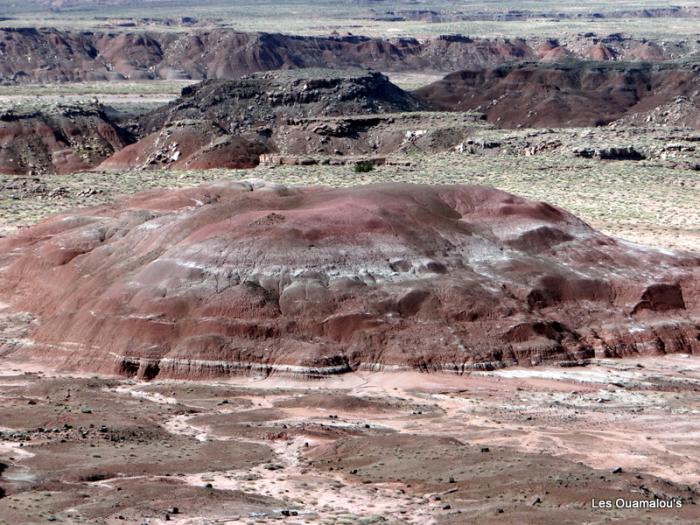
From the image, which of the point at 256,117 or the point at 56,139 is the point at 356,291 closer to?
the point at 56,139

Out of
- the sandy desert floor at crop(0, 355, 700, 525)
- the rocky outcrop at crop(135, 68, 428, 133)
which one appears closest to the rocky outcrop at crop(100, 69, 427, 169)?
the rocky outcrop at crop(135, 68, 428, 133)

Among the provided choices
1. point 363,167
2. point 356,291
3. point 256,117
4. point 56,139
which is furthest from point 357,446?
point 256,117

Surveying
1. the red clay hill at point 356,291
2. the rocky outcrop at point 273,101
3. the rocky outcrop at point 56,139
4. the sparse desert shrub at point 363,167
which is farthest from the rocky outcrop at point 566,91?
the red clay hill at point 356,291

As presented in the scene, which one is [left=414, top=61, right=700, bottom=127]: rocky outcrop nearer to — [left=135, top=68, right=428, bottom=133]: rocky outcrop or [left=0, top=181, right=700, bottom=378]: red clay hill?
[left=135, top=68, right=428, bottom=133]: rocky outcrop

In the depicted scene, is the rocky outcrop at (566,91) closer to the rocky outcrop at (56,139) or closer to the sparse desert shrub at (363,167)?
the rocky outcrop at (56,139)

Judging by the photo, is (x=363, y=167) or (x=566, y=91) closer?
(x=363, y=167)

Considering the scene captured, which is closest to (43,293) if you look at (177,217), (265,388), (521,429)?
(177,217)

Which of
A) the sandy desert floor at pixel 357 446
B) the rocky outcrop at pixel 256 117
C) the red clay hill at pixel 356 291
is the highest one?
the rocky outcrop at pixel 256 117
